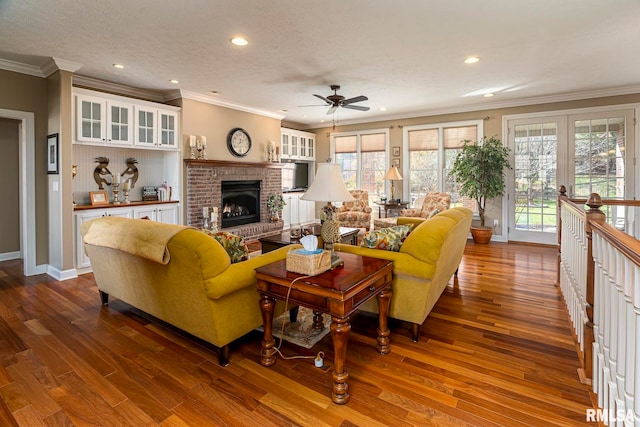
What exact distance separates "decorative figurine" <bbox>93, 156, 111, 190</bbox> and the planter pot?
20.2 feet

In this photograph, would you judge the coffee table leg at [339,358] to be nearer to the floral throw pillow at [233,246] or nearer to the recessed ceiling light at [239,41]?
the floral throw pillow at [233,246]

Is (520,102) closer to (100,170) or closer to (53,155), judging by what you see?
(100,170)

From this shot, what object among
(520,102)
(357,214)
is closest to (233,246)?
(357,214)

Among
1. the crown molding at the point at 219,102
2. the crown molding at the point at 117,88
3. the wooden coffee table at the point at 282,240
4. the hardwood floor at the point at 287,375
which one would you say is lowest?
the hardwood floor at the point at 287,375

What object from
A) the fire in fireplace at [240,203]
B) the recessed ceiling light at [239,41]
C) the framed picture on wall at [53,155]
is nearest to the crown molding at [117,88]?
the framed picture on wall at [53,155]

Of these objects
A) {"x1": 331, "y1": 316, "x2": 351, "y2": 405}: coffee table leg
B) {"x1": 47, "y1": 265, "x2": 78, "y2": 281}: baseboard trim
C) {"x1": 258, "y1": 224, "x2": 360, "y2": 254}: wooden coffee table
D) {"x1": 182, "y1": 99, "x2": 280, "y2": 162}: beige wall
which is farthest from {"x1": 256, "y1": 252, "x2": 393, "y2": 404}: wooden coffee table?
{"x1": 182, "y1": 99, "x2": 280, "y2": 162}: beige wall

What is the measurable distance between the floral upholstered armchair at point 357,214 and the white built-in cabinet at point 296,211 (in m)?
1.09

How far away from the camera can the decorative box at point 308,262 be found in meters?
2.05

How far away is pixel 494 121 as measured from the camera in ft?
20.7

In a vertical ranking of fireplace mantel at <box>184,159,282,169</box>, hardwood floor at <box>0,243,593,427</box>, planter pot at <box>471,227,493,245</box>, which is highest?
fireplace mantel at <box>184,159,282,169</box>

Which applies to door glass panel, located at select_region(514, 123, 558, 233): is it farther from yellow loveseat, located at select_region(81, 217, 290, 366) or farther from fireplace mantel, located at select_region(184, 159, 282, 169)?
yellow loveseat, located at select_region(81, 217, 290, 366)

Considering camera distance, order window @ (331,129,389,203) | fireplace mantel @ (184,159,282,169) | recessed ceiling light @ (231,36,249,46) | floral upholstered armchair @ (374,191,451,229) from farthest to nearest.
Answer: window @ (331,129,389,203), floral upholstered armchair @ (374,191,451,229), fireplace mantel @ (184,159,282,169), recessed ceiling light @ (231,36,249,46)

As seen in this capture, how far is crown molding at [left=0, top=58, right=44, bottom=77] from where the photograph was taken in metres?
3.90

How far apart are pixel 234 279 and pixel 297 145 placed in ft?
20.2
